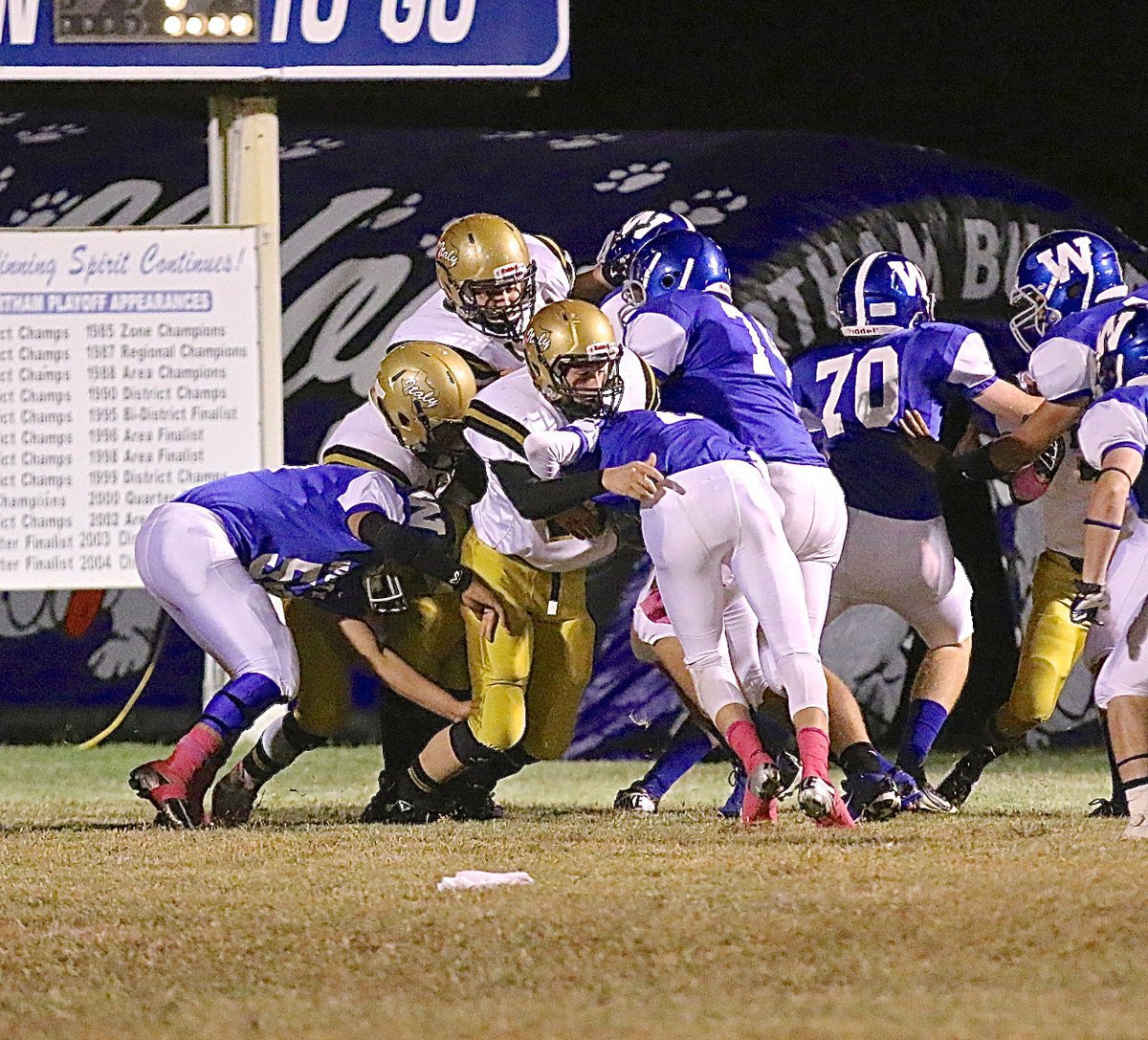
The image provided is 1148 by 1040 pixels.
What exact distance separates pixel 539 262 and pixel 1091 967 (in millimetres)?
4222

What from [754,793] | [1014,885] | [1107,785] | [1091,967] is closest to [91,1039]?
[1091,967]

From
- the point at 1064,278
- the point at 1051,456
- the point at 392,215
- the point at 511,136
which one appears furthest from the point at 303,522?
the point at 511,136

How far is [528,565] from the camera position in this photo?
742cm

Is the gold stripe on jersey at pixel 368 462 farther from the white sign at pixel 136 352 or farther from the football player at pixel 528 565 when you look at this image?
the white sign at pixel 136 352

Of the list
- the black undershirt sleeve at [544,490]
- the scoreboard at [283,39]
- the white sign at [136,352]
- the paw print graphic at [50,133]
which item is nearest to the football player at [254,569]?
the black undershirt sleeve at [544,490]

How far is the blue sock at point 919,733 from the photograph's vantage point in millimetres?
7730

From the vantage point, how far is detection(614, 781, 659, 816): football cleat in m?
7.96

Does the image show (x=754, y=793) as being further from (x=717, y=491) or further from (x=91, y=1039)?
(x=91, y=1039)

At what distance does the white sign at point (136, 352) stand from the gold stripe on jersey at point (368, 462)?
113 cm

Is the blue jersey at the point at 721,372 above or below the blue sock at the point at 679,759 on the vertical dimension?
above

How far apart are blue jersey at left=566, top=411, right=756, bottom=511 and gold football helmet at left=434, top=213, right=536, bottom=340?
80cm

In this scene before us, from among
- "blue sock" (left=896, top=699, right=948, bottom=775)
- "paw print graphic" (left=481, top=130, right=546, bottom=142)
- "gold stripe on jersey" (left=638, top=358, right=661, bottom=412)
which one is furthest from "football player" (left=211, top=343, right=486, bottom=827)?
"paw print graphic" (left=481, top=130, right=546, bottom=142)

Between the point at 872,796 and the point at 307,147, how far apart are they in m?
5.74

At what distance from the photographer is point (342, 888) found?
5.84 m
